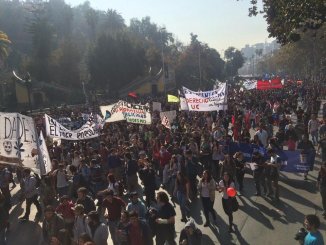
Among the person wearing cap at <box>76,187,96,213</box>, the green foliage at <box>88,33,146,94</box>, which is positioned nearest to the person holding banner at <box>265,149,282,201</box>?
the person wearing cap at <box>76,187,96,213</box>

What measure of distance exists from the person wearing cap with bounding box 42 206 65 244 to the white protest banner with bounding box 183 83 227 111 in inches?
497

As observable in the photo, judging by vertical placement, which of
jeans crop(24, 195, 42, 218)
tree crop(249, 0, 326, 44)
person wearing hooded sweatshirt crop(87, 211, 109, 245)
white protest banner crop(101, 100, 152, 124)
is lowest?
jeans crop(24, 195, 42, 218)

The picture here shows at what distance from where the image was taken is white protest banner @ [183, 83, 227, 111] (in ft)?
63.4

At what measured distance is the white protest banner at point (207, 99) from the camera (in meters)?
19.3

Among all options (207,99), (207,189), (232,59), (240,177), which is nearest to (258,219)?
(207,189)

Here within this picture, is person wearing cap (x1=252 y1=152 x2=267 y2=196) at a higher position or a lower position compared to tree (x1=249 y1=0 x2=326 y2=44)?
lower

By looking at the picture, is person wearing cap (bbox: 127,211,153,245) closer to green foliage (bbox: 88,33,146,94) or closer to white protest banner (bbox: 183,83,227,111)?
white protest banner (bbox: 183,83,227,111)

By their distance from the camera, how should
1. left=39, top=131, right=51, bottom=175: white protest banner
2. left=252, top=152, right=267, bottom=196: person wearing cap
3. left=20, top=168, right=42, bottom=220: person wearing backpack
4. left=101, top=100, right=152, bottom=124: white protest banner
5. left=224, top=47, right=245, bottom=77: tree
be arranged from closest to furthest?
left=39, top=131, right=51, bottom=175: white protest banner
left=20, top=168, right=42, bottom=220: person wearing backpack
left=252, top=152, right=267, bottom=196: person wearing cap
left=101, top=100, right=152, bottom=124: white protest banner
left=224, top=47, right=245, bottom=77: tree

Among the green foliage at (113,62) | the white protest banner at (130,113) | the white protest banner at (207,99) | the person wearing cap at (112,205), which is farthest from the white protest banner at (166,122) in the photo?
the green foliage at (113,62)

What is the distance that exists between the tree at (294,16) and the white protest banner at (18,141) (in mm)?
9232

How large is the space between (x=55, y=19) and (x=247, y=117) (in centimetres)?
10573

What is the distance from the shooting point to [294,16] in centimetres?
1445

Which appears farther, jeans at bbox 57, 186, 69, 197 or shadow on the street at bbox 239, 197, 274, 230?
jeans at bbox 57, 186, 69, 197

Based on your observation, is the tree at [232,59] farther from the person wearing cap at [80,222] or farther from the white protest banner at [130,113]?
the person wearing cap at [80,222]
